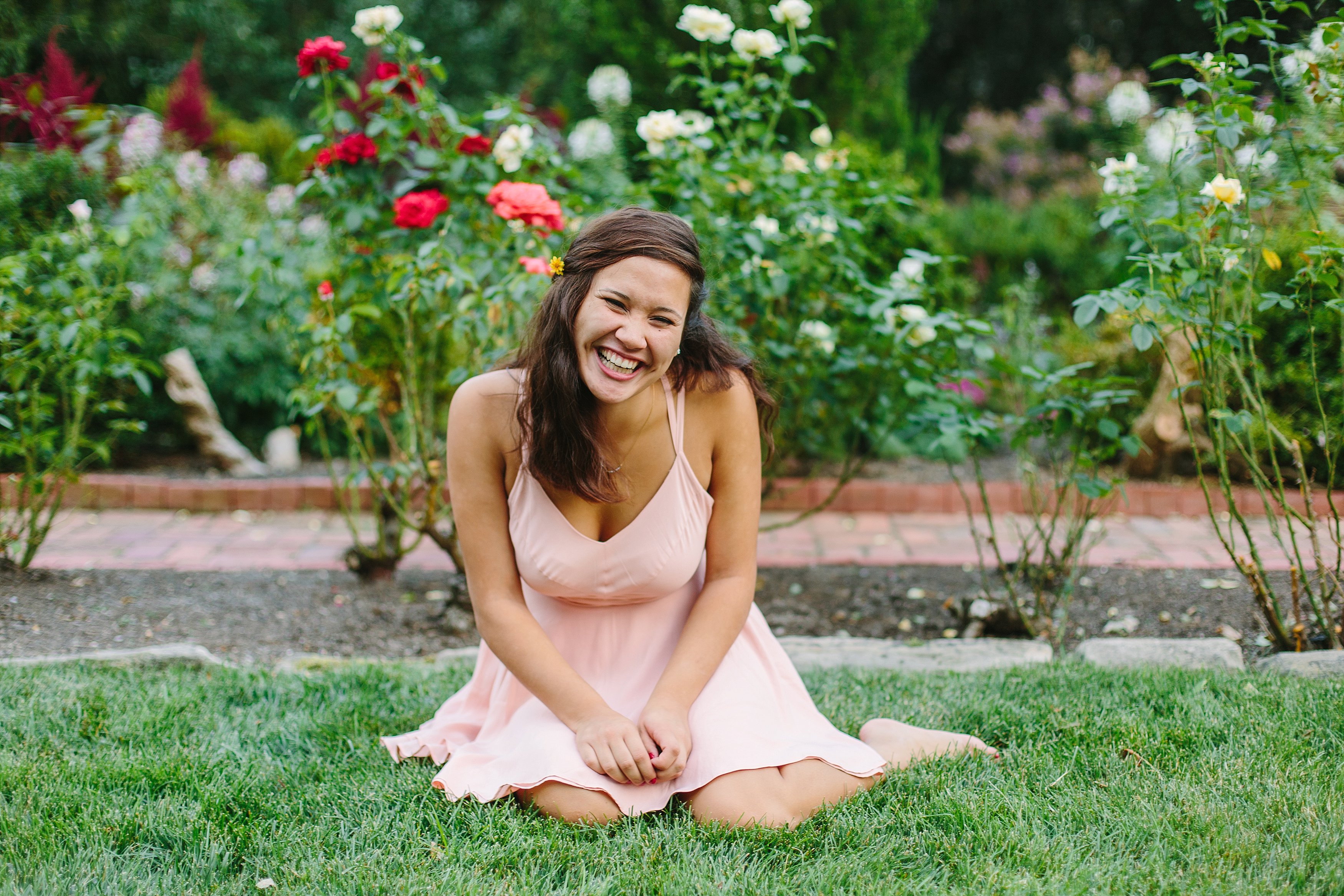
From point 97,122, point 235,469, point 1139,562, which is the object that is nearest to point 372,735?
point 1139,562

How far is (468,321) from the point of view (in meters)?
3.02

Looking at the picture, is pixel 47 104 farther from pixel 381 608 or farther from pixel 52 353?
pixel 381 608

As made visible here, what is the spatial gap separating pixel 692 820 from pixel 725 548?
0.57 meters

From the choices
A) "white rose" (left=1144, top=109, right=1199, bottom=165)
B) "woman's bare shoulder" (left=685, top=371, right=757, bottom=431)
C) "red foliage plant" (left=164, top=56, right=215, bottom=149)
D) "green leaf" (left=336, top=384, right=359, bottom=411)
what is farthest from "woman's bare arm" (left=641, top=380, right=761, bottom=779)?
"red foliage plant" (left=164, top=56, right=215, bottom=149)

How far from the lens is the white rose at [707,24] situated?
2949 millimetres

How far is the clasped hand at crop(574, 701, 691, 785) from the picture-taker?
6.23 feet

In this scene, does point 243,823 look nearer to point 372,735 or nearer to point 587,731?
point 372,735

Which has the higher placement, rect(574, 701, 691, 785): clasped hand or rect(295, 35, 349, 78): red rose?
rect(295, 35, 349, 78): red rose

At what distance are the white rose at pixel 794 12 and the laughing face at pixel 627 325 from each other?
1.45m

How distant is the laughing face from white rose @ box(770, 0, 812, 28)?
145 cm

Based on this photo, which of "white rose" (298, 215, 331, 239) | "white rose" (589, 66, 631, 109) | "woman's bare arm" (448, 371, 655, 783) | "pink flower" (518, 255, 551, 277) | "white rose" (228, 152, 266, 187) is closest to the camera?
"woman's bare arm" (448, 371, 655, 783)

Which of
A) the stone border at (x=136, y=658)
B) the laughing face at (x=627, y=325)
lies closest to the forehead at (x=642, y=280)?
the laughing face at (x=627, y=325)

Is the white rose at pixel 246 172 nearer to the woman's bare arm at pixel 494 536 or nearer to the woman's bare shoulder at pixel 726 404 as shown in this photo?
the woman's bare arm at pixel 494 536

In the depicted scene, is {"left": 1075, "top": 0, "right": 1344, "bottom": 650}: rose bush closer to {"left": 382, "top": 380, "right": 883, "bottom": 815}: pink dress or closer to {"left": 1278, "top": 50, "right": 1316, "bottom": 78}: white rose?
{"left": 1278, "top": 50, "right": 1316, "bottom": 78}: white rose
